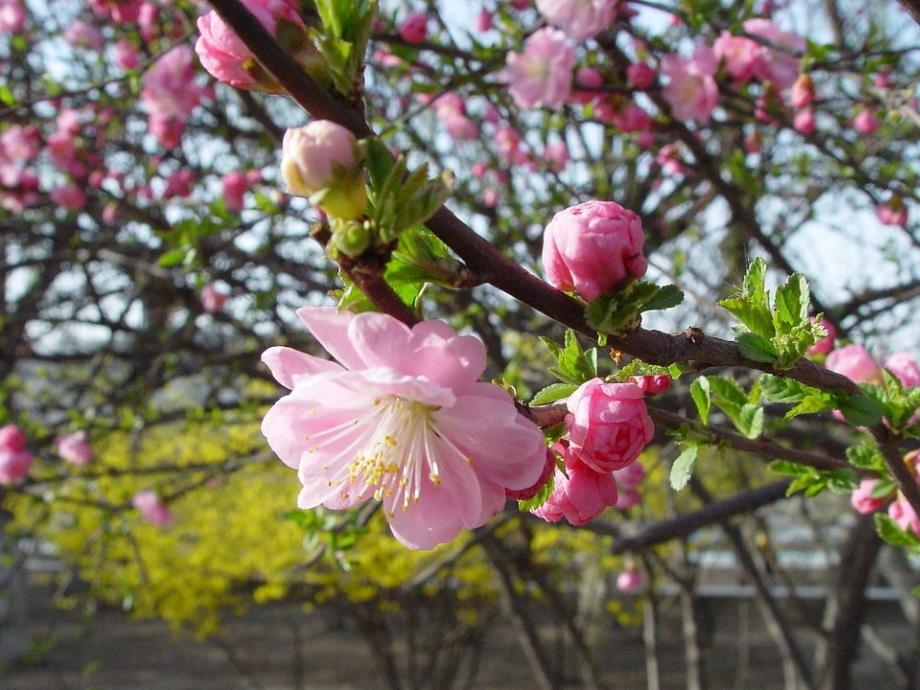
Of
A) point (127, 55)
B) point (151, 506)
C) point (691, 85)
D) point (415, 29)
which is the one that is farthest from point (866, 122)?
point (151, 506)

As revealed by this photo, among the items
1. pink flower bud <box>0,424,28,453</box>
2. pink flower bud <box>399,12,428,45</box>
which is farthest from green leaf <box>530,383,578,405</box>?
pink flower bud <box>0,424,28,453</box>

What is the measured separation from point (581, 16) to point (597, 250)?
2.02 m

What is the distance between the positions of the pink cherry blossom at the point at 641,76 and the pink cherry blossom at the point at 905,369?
66.9 inches

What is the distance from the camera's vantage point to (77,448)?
359 cm

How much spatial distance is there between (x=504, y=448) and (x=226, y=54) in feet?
1.55

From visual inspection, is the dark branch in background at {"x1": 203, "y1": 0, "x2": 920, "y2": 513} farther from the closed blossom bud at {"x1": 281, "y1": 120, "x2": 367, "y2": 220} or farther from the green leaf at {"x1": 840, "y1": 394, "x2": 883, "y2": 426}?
the green leaf at {"x1": 840, "y1": 394, "x2": 883, "y2": 426}

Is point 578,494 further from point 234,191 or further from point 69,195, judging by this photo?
point 69,195

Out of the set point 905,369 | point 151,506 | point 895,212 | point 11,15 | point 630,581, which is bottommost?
point 905,369

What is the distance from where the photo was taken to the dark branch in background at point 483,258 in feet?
2.20

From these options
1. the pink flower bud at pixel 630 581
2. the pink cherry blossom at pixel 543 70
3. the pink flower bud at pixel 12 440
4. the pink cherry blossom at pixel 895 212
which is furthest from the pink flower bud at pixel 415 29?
the pink flower bud at pixel 630 581

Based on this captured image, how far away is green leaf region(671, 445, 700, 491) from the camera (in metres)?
0.99

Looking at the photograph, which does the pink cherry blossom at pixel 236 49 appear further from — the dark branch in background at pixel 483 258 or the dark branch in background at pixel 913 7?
the dark branch in background at pixel 913 7

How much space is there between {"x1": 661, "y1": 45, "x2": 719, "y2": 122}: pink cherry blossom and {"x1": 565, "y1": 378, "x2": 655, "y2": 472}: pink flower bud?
224 cm

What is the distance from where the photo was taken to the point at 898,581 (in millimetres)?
4277
